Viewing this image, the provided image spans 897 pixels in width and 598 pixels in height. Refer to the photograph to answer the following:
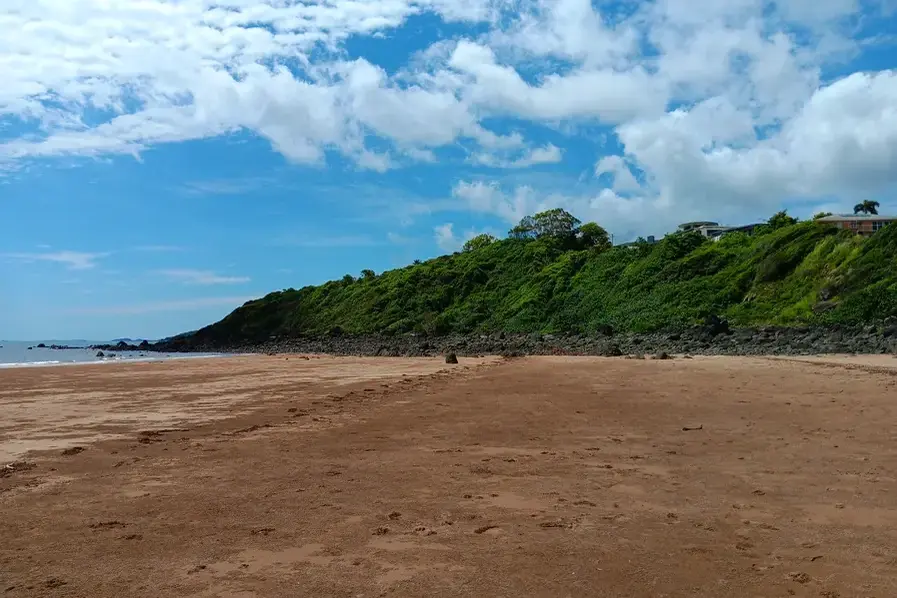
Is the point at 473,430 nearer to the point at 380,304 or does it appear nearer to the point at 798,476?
the point at 798,476

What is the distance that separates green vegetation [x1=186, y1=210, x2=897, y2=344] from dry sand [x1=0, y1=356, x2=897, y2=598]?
73.3 ft

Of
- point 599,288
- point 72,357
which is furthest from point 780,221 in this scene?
point 72,357

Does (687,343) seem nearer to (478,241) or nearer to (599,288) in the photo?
(599,288)

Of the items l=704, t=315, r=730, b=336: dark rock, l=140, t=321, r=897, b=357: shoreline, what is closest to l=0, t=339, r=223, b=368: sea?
l=140, t=321, r=897, b=357: shoreline

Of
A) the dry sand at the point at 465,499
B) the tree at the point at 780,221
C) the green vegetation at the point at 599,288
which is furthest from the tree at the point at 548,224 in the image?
the dry sand at the point at 465,499

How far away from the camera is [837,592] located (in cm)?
386

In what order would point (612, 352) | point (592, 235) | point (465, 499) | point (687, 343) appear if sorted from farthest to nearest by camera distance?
point (592, 235) → point (687, 343) → point (612, 352) → point (465, 499)

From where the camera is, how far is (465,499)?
5957mm

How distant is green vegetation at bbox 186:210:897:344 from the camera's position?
32062mm

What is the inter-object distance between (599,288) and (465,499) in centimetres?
4586

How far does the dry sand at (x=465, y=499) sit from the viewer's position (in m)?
4.19

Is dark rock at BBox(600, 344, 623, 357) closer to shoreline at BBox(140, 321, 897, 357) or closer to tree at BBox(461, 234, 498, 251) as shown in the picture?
shoreline at BBox(140, 321, 897, 357)

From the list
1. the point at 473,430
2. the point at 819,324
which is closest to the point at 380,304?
the point at 819,324

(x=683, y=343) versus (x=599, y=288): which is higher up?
(x=599, y=288)
